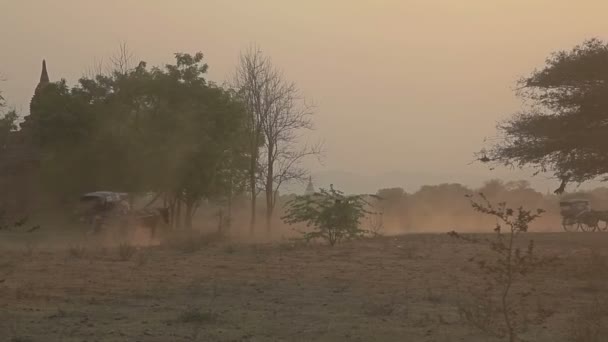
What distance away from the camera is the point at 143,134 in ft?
116

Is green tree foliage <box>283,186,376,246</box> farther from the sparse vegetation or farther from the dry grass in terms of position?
the sparse vegetation

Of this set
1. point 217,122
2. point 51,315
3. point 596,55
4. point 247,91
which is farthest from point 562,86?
point 247,91

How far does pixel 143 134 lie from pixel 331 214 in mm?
13503

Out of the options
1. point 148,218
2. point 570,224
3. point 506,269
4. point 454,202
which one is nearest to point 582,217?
point 570,224

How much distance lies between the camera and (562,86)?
1988cm

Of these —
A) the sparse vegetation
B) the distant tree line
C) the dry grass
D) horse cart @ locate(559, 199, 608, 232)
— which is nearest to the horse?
the dry grass

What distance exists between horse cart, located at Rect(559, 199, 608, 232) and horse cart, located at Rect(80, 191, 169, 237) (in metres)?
20.3

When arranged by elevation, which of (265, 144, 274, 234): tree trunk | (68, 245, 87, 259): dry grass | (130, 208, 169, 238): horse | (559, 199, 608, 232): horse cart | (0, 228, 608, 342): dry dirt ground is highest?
(265, 144, 274, 234): tree trunk

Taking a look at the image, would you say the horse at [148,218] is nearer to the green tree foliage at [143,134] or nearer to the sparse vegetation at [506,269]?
the green tree foliage at [143,134]

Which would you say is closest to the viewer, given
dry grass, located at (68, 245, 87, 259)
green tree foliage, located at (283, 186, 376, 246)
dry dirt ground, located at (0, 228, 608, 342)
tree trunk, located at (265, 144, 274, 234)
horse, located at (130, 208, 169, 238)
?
dry dirt ground, located at (0, 228, 608, 342)

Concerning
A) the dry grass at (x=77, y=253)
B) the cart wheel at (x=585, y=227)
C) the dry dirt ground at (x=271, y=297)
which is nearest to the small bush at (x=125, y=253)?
the dry dirt ground at (x=271, y=297)

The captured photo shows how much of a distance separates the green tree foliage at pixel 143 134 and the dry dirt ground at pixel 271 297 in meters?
14.8

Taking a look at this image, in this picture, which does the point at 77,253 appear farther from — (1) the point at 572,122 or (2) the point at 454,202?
(2) the point at 454,202

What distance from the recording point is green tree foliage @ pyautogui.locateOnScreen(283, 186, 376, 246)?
83.2 feet
